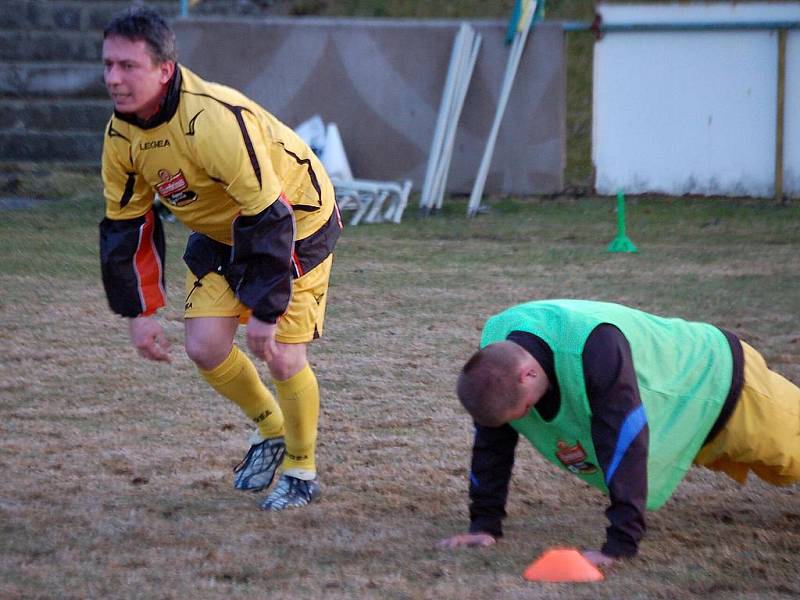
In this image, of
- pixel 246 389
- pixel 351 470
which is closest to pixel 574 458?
pixel 351 470

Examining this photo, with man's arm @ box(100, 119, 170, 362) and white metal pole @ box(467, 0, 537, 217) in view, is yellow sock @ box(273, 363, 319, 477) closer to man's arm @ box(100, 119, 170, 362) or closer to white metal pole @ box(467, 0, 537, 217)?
man's arm @ box(100, 119, 170, 362)

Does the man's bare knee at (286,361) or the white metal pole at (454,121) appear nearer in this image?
the man's bare knee at (286,361)

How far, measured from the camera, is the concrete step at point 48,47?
13.7 meters

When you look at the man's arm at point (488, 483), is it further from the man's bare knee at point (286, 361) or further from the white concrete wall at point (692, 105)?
the white concrete wall at point (692, 105)

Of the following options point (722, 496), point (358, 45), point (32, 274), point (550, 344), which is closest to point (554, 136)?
point (358, 45)

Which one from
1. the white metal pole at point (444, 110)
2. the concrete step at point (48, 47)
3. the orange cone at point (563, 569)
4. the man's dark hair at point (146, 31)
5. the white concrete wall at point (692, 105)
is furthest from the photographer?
the concrete step at point (48, 47)

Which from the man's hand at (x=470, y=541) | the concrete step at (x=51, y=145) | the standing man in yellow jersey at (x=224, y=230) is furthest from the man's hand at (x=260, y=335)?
the concrete step at (x=51, y=145)

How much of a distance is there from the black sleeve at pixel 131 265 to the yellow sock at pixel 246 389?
0.33m

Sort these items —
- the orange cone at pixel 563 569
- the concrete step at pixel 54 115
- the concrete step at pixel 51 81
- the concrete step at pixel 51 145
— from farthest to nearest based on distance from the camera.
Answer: the concrete step at pixel 51 81 < the concrete step at pixel 54 115 < the concrete step at pixel 51 145 < the orange cone at pixel 563 569

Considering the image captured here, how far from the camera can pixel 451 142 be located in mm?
12078

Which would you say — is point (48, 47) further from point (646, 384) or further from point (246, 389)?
point (646, 384)

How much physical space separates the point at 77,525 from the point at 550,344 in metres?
1.70

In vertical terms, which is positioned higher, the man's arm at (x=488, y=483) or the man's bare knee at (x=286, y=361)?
the man's bare knee at (x=286, y=361)

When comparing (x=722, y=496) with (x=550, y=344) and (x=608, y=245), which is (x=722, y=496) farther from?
(x=608, y=245)
